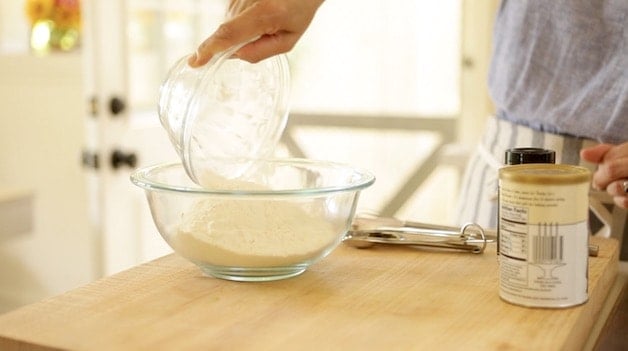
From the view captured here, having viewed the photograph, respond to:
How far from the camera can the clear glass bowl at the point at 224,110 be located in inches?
32.0

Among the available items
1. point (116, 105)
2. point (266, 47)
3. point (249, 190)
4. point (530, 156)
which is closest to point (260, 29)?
point (266, 47)

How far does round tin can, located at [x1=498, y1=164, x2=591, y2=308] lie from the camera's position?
706 mm

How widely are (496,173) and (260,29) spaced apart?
454 mm

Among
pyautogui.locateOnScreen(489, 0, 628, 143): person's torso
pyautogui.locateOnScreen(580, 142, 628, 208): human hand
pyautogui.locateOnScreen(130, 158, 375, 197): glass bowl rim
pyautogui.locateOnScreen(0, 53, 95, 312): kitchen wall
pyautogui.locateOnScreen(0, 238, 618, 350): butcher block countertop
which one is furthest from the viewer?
pyautogui.locateOnScreen(0, 53, 95, 312): kitchen wall

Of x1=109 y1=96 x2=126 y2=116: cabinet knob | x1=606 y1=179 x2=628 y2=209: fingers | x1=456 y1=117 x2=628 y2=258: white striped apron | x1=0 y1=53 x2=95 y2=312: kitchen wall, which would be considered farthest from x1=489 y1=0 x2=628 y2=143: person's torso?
x1=0 y1=53 x2=95 y2=312: kitchen wall

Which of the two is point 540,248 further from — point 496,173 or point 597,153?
point 496,173

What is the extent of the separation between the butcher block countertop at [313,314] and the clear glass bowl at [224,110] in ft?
0.38

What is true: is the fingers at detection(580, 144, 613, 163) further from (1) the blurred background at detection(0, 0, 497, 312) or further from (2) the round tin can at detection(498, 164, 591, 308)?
(1) the blurred background at detection(0, 0, 497, 312)

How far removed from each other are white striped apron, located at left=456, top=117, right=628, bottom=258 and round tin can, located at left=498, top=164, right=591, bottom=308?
0.39m

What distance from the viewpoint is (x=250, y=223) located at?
0.80m

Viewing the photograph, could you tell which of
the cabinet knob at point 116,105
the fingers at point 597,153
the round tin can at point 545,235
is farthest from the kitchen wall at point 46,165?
the round tin can at point 545,235

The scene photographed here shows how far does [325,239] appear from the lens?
2.72ft

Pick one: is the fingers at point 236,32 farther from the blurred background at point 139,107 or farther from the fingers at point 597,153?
the blurred background at point 139,107

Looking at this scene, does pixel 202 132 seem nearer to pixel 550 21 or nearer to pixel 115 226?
pixel 550 21
